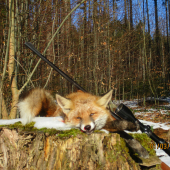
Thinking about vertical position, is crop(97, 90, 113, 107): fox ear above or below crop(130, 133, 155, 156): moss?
above

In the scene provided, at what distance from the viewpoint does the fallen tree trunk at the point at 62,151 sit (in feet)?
6.31

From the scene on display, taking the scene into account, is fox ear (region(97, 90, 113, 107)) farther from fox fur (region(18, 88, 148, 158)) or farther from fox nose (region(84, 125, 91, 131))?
fox nose (region(84, 125, 91, 131))

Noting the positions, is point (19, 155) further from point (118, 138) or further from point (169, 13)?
point (169, 13)

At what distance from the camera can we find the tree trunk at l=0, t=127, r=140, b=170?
192 centimetres

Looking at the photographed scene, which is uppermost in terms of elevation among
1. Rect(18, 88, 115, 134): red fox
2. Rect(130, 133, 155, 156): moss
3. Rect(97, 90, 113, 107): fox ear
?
Rect(97, 90, 113, 107): fox ear

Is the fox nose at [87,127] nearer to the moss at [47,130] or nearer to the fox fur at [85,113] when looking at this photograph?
the fox fur at [85,113]

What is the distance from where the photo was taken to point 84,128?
74.6 inches

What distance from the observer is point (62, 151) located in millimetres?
1944

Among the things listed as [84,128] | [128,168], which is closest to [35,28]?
[84,128]

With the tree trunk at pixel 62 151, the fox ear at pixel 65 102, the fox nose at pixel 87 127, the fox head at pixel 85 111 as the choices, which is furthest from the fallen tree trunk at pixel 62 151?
the fox ear at pixel 65 102

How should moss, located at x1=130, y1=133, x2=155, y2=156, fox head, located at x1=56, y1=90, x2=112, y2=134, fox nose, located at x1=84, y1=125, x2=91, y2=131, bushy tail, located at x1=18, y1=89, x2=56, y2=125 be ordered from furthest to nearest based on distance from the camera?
bushy tail, located at x1=18, y1=89, x2=56, y2=125, moss, located at x1=130, y1=133, x2=155, y2=156, fox head, located at x1=56, y1=90, x2=112, y2=134, fox nose, located at x1=84, y1=125, x2=91, y2=131

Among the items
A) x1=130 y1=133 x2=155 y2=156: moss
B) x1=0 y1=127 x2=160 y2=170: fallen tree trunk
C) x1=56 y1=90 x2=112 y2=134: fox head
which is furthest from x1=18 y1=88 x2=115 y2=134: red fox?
x1=130 y1=133 x2=155 y2=156: moss

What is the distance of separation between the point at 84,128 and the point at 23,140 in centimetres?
91

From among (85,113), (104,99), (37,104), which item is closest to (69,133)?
(85,113)
